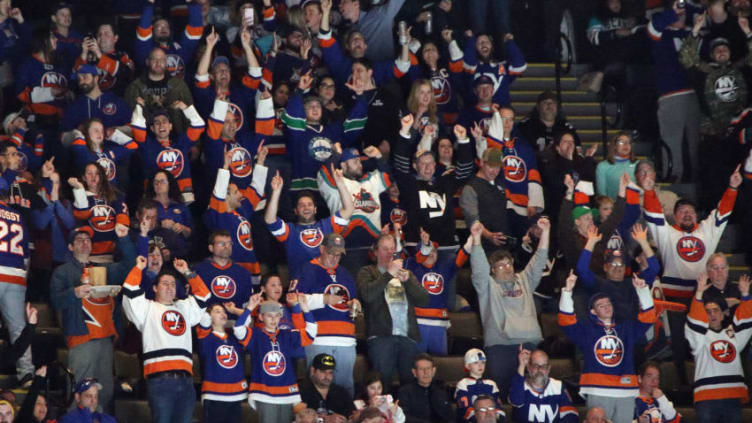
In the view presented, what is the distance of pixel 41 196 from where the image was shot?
12695 millimetres

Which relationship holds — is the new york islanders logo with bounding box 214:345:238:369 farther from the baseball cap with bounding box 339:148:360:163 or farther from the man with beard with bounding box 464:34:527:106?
the man with beard with bounding box 464:34:527:106

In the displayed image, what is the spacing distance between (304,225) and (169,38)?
2.73m

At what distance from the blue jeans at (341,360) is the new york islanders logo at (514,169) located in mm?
2558

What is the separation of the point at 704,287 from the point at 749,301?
16.1 inches

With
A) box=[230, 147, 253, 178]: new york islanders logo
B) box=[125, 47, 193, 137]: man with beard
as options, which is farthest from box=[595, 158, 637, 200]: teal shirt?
box=[125, 47, 193, 137]: man with beard

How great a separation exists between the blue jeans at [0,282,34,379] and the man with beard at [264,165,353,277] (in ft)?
6.87

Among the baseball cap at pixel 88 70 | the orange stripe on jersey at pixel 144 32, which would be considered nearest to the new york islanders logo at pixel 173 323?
the baseball cap at pixel 88 70

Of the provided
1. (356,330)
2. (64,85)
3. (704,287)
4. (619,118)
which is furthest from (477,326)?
(64,85)

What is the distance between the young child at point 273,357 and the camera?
1186 centimetres

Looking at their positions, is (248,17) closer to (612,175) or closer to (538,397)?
(612,175)

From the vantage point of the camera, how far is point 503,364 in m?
12.7

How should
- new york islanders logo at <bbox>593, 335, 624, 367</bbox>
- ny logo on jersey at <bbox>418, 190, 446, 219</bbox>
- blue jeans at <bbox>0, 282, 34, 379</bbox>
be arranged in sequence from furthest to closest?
ny logo on jersey at <bbox>418, 190, 446, 219</bbox>, new york islanders logo at <bbox>593, 335, 624, 367</bbox>, blue jeans at <bbox>0, 282, 34, 379</bbox>

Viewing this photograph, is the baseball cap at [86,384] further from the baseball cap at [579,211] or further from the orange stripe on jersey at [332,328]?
the baseball cap at [579,211]

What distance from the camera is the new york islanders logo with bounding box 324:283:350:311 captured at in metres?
12.4
